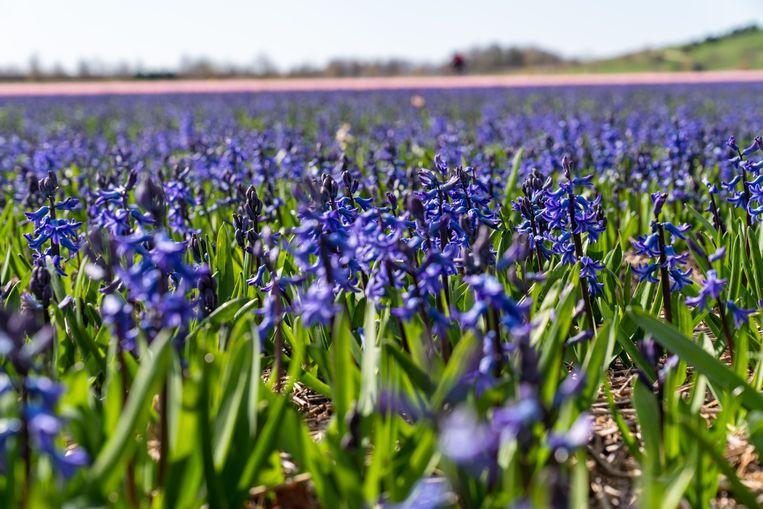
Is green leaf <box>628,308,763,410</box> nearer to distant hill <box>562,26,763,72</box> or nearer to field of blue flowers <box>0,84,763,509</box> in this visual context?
field of blue flowers <box>0,84,763,509</box>

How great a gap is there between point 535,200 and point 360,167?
3662 millimetres

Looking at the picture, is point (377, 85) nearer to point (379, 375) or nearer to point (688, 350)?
point (379, 375)

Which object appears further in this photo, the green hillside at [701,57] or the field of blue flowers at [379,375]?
the green hillside at [701,57]

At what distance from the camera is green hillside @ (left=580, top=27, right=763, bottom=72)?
67.1 meters

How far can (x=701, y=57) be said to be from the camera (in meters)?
75.4

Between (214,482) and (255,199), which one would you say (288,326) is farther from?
(214,482)

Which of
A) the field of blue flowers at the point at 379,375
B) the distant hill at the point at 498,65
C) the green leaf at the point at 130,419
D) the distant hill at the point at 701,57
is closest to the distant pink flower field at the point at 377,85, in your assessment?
the distant hill at the point at 498,65

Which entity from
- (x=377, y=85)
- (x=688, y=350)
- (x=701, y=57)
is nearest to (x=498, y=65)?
(x=701, y=57)

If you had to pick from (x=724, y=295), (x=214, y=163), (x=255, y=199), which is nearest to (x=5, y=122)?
(x=214, y=163)

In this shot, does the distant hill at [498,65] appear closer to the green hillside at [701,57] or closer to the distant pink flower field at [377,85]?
the green hillside at [701,57]

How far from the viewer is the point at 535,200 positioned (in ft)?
12.4

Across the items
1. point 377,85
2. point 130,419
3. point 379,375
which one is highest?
point 130,419

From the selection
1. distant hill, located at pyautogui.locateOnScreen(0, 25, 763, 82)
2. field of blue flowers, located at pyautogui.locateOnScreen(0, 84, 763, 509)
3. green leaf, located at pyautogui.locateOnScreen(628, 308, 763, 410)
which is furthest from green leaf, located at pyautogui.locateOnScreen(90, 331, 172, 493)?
distant hill, located at pyautogui.locateOnScreen(0, 25, 763, 82)

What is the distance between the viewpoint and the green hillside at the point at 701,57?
67062mm
